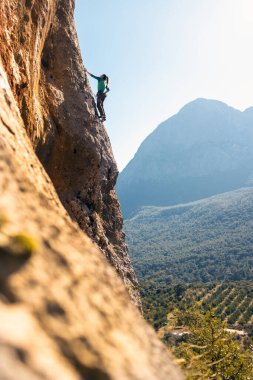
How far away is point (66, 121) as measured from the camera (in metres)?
16.7

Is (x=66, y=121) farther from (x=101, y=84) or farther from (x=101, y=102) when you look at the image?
(x=101, y=84)

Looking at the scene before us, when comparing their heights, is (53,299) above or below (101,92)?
below

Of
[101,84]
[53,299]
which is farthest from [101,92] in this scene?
[53,299]

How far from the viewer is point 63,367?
2.50m

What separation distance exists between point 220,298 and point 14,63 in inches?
3603

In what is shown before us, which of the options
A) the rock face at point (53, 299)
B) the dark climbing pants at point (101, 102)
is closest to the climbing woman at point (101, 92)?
the dark climbing pants at point (101, 102)

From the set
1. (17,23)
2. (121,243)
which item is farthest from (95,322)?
(121,243)

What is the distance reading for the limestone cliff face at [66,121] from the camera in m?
12.9

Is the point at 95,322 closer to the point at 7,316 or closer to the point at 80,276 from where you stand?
the point at 80,276

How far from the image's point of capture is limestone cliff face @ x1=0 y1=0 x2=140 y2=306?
42.3 feet

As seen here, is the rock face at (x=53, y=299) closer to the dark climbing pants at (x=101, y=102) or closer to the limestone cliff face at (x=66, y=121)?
the limestone cliff face at (x=66, y=121)

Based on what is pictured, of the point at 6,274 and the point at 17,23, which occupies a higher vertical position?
the point at 17,23

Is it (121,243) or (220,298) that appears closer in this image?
(121,243)

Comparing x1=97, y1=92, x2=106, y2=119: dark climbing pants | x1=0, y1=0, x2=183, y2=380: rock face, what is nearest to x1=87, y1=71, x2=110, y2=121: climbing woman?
x1=97, y1=92, x2=106, y2=119: dark climbing pants
